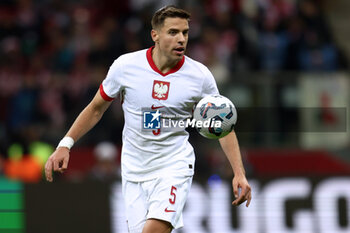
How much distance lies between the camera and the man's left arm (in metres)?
6.43

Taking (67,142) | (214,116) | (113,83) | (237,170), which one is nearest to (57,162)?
(67,142)

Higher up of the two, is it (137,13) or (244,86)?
(137,13)

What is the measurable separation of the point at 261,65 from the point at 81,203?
486 cm

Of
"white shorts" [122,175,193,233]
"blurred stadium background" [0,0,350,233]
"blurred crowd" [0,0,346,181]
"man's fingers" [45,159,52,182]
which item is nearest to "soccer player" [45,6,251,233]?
"white shorts" [122,175,193,233]

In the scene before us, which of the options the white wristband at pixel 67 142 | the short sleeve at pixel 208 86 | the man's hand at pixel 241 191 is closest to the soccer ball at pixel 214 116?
the short sleeve at pixel 208 86

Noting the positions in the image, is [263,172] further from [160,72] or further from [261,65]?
[160,72]

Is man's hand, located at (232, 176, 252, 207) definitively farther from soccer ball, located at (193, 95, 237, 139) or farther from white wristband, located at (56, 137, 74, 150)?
white wristband, located at (56, 137, 74, 150)

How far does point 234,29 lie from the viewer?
47.2ft

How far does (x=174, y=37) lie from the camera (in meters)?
6.53

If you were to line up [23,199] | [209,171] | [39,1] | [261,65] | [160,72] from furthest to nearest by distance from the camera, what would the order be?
[39,1] → [261,65] → [209,171] → [23,199] → [160,72]

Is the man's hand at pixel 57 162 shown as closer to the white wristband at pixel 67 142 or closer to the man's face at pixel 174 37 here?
the white wristband at pixel 67 142

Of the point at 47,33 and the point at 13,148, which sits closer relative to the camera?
the point at 13,148

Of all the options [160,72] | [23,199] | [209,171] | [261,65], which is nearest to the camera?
[160,72]

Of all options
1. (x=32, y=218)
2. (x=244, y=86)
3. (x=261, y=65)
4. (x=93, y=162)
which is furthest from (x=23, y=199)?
(x=261, y=65)
